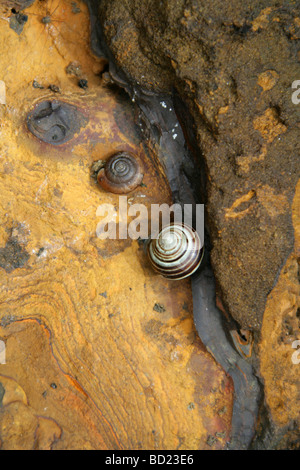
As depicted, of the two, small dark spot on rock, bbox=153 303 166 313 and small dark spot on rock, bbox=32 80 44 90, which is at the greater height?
small dark spot on rock, bbox=32 80 44 90

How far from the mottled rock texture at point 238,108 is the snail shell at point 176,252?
0.20 metres

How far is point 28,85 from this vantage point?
345cm

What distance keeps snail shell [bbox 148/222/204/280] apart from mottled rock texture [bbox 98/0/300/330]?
20 cm

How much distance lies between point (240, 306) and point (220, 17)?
2.27m

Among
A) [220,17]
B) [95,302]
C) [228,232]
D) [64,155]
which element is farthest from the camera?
[64,155]

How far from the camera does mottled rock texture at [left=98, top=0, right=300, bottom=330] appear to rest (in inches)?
106

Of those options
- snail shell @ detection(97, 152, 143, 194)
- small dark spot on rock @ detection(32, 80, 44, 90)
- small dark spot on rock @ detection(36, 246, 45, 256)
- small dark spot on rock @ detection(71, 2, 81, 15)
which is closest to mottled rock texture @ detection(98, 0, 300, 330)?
small dark spot on rock @ detection(71, 2, 81, 15)

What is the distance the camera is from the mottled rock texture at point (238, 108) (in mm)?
2695

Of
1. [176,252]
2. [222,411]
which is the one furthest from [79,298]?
[222,411]

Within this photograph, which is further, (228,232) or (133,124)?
(133,124)

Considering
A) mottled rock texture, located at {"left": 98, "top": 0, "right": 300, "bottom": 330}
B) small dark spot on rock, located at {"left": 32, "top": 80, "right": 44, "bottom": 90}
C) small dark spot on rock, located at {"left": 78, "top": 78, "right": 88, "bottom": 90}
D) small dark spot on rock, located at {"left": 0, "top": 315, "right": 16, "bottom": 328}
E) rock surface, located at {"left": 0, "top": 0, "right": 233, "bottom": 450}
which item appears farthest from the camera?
small dark spot on rock, located at {"left": 78, "top": 78, "right": 88, "bottom": 90}

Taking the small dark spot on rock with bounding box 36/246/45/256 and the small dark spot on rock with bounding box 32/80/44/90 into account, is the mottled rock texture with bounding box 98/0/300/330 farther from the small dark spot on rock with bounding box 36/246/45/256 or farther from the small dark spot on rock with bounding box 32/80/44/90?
the small dark spot on rock with bounding box 36/246/45/256
